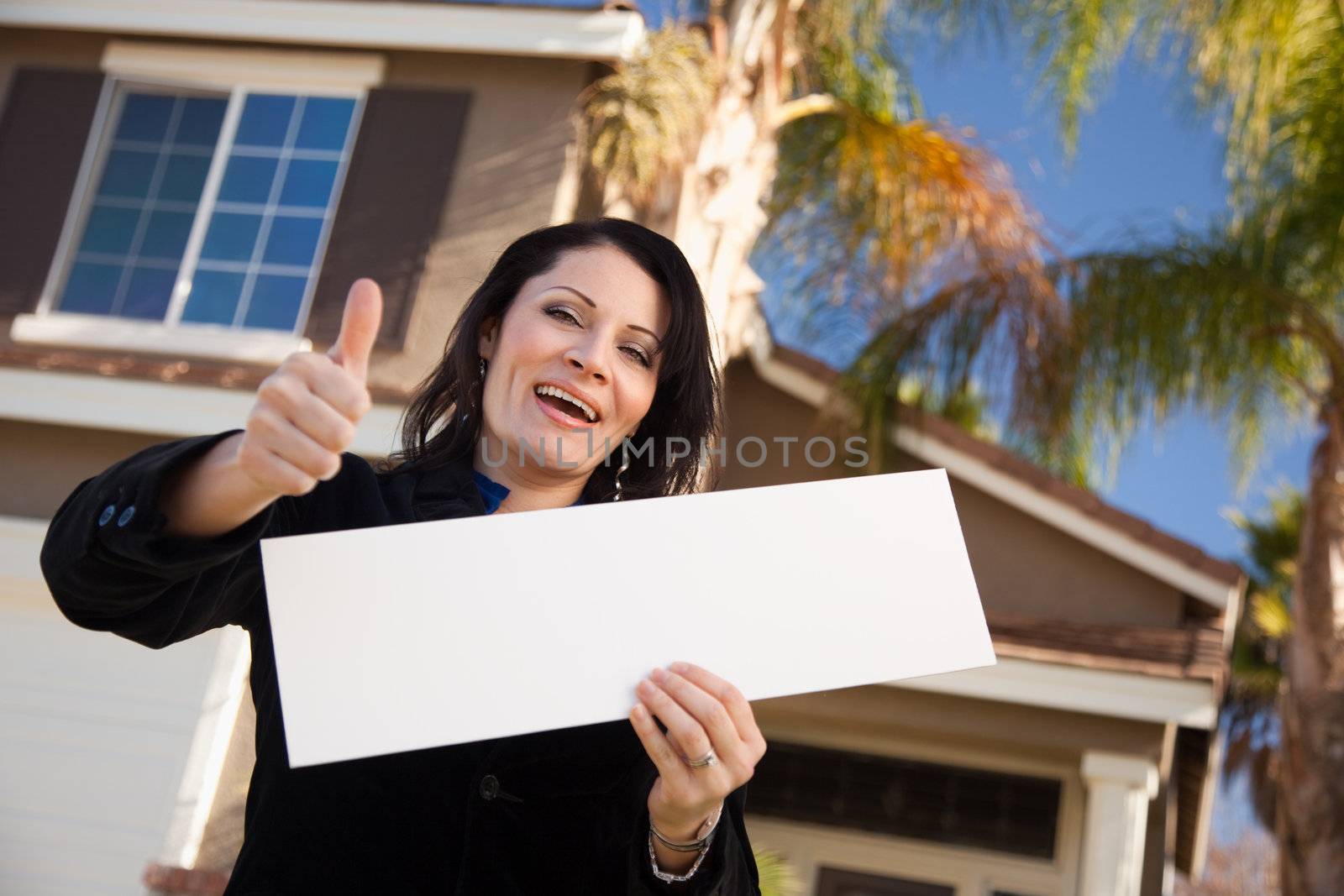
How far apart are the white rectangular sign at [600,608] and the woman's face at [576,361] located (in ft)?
0.72

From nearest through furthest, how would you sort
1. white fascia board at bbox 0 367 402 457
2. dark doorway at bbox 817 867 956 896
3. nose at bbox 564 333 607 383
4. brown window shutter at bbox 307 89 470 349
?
1. nose at bbox 564 333 607 383
2. white fascia board at bbox 0 367 402 457
3. brown window shutter at bbox 307 89 470 349
4. dark doorway at bbox 817 867 956 896

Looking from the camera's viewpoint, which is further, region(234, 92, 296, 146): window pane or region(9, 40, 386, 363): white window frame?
region(234, 92, 296, 146): window pane

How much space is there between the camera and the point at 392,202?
723cm

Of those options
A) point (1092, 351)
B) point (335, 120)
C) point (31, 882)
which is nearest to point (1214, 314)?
point (1092, 351)

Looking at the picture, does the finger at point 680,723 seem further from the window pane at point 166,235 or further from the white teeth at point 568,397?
the window pane at point 166,235

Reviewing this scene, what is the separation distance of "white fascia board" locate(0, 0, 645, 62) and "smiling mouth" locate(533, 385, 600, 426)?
5.72 meters

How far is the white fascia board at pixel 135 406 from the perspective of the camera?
6.33 m

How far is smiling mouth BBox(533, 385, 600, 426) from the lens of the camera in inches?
64.4

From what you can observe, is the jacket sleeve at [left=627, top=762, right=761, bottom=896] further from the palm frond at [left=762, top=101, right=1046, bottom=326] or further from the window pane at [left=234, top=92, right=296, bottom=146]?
the window pane at [left=234, top=92, right=296, bottom=146]

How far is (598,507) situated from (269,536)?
0.38 meters

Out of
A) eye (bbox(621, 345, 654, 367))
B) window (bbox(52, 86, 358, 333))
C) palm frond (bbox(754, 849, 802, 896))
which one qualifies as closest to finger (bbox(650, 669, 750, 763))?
eye (bbox(621, 345, 654, 367))

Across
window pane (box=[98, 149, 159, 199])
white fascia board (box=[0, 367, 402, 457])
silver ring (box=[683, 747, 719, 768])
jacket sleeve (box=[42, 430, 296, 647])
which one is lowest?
silver ring (box=[683, 747, 719, 768])

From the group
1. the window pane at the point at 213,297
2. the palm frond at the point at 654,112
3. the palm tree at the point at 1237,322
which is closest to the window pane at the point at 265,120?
the window pane at the point at 213,297

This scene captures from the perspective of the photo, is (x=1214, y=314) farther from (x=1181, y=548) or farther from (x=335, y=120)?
(x=335, y=120)
